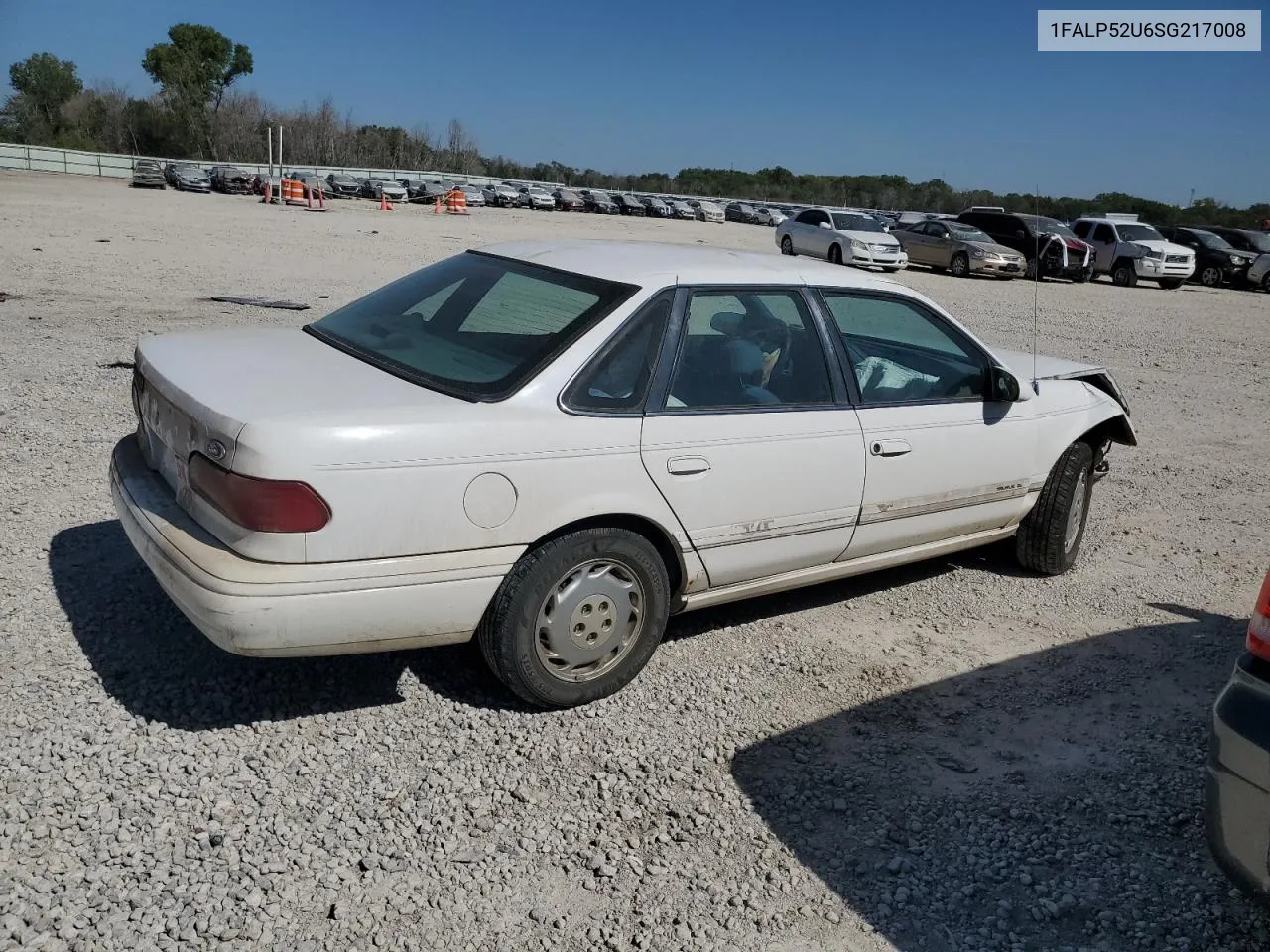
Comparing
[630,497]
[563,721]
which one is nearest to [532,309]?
[630,497]

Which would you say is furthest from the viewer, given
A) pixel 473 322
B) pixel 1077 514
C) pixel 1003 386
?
pixel 1077 514

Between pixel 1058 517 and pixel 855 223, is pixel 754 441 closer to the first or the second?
pixel 1058 517

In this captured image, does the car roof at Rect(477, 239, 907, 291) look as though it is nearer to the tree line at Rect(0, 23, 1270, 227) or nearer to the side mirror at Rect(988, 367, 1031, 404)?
the side mirror at Rect(988, 367, 1031, 404)

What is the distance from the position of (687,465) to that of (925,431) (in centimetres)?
128

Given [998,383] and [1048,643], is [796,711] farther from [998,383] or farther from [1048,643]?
[998,383]

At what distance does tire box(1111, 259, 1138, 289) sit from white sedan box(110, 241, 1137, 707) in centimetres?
2612

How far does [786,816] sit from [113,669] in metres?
2.39

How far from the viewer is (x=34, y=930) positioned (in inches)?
102

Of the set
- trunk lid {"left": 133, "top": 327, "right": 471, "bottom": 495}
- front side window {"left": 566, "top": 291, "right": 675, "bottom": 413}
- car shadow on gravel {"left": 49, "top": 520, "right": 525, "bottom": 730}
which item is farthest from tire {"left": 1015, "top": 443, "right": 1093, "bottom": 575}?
trunk lid {"left": 133, "top": 327, "right": 471, "bottom": 495}

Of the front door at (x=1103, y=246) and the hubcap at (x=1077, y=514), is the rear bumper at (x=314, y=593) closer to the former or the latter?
the hubcap at (x=1077, y=514)

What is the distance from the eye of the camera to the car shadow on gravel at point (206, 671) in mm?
A: 3668

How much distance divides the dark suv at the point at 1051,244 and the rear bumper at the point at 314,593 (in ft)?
86.6

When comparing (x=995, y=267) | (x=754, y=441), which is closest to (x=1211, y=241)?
(x=995, y=267)

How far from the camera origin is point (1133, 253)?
28312mm
